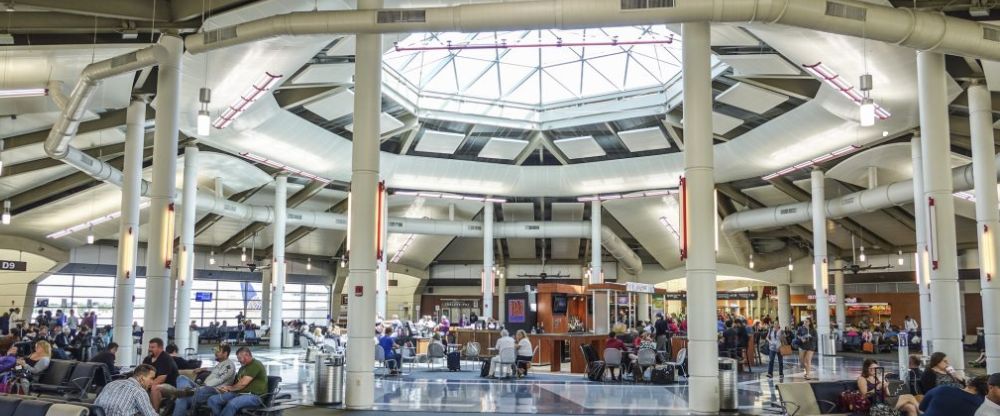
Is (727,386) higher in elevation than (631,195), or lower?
lower

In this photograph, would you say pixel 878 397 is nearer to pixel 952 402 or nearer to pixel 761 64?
pixel 952 402

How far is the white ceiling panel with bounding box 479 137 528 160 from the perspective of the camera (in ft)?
93.8

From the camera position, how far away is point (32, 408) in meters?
6.79

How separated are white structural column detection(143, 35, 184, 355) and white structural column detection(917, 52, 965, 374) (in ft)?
45.0

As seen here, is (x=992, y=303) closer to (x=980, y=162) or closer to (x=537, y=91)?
(x=980, y=162)

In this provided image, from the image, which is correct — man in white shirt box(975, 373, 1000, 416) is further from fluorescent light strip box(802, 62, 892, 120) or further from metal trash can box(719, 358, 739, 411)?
fluorescent light strip box(802, 62, 892, 120)

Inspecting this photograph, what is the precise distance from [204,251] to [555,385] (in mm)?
25701

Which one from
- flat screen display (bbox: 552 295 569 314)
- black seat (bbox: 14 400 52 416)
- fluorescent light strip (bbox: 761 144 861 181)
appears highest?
fluorescent light strip (bbox: 761 144 861 181)

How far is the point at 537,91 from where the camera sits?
Answer: 27.0 m

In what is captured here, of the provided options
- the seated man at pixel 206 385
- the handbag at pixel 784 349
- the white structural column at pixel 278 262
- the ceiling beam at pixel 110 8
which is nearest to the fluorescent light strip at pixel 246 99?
the ceiling beam at pixel 110 8

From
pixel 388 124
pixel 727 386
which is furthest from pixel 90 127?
pixel 727 386

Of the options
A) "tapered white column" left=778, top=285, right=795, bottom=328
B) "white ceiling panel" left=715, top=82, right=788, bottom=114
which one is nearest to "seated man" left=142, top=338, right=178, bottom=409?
"white ceiling panel" left=715, top=82, right=788, bottom=114

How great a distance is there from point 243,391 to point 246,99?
10.3 m

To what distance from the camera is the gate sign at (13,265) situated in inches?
1074
